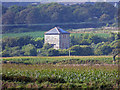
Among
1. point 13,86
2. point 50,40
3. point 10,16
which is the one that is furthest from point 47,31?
point 13,86

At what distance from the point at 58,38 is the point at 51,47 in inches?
16.4

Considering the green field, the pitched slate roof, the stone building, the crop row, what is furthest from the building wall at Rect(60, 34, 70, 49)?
the crop row

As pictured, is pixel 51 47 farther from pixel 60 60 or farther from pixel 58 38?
pixel 60 60

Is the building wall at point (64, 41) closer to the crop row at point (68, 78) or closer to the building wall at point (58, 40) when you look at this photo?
the building wall at point (58, 40)

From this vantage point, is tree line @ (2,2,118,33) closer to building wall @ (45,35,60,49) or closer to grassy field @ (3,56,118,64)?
building wall @ (45,35,60,49)

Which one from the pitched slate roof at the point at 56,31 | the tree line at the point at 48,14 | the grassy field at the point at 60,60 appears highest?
the tree line at the point at 48,14

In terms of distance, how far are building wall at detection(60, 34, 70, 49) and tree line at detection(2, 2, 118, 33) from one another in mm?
359

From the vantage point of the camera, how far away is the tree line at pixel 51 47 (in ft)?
39.8

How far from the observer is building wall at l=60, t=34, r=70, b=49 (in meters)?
12.1

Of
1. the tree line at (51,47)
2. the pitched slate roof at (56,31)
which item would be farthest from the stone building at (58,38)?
the tree line at (51,47)

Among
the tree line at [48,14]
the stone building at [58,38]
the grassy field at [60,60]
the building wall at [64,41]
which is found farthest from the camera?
the grassy field at [60,60]

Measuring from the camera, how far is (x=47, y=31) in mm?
12305

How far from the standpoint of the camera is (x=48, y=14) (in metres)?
11.8

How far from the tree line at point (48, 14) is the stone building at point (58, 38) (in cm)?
24
